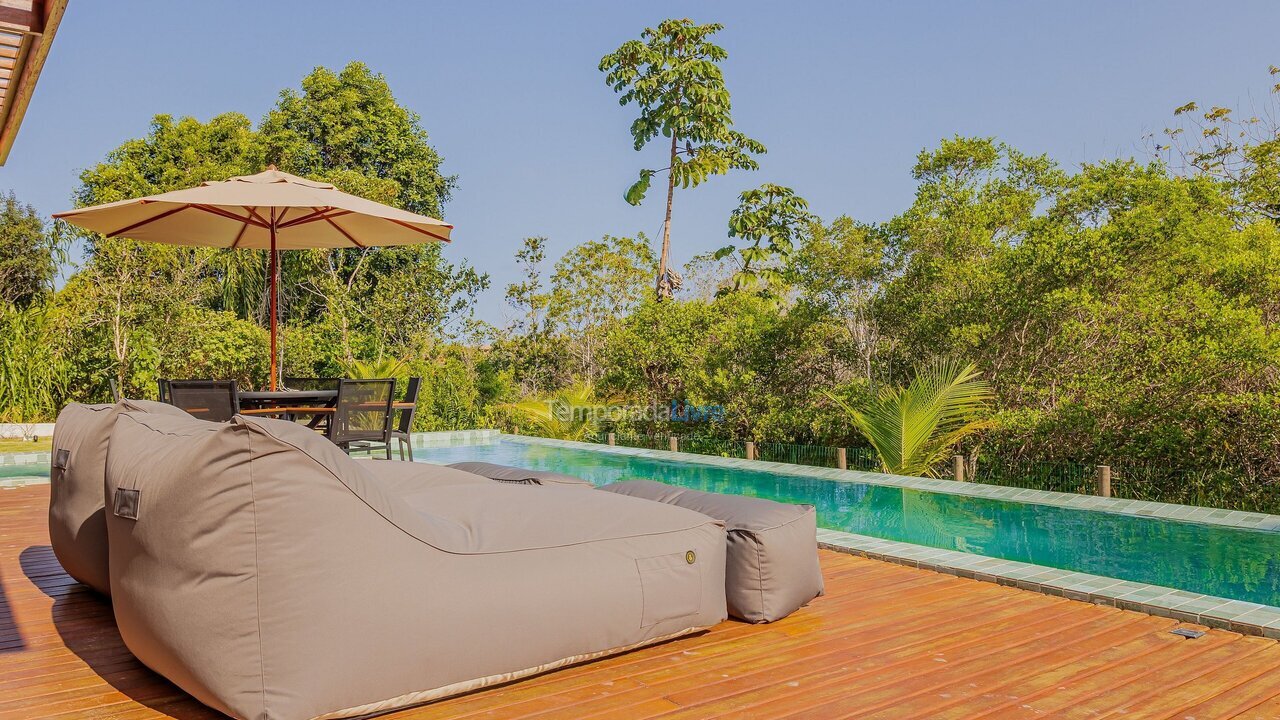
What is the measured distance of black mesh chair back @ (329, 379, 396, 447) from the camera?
6707mm

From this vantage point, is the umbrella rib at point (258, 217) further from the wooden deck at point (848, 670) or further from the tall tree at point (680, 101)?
the tall tree at point (680, 101)

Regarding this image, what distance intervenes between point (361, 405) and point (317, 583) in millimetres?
4879

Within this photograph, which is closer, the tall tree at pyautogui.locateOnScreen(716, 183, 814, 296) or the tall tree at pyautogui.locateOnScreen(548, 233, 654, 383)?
the tall tree at pyautogui.locateOnScreen(716, 183, 814, 296)

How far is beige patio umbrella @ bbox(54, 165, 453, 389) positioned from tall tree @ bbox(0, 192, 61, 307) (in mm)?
17697

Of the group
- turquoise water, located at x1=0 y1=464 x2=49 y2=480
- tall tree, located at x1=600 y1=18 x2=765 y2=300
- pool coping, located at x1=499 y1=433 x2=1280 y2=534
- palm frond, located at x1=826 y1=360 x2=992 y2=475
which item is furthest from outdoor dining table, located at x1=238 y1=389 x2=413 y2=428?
tall tree, located at x1=600 y1=18 x2=765 y2=300

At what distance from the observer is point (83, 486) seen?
3098 mm

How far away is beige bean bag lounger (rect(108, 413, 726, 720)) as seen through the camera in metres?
2.11

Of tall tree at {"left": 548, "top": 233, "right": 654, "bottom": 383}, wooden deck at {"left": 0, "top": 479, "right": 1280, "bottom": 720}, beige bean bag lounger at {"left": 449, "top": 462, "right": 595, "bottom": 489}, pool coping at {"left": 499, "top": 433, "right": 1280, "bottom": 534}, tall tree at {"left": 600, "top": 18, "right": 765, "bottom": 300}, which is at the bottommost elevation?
wooden deck at {"left": 0, "top": 479, "right": 1280, "bottom": 720}

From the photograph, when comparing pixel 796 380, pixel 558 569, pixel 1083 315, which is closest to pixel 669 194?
pixel 796 380

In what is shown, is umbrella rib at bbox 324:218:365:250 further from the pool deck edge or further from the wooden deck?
the pool deck edge

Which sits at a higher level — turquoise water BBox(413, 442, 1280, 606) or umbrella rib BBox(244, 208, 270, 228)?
umbrella rib BBox(244, 208, 270, 228)

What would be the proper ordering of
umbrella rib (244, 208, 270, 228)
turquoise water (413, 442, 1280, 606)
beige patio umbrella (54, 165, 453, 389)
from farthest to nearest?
umbrella rib (244, 208, 270, 228)
beige patio umbrella (54, 165, 453, 389)
turquoise water (413, 442, 1280, 606)

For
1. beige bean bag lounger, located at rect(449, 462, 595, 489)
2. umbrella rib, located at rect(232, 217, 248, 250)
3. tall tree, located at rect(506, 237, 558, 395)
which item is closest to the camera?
beige bean bag lounger, located at rect(449, 462, 595, 489)

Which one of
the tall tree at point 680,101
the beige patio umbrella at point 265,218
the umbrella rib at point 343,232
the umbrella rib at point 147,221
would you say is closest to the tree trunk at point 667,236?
the tall tree at point 680,101
